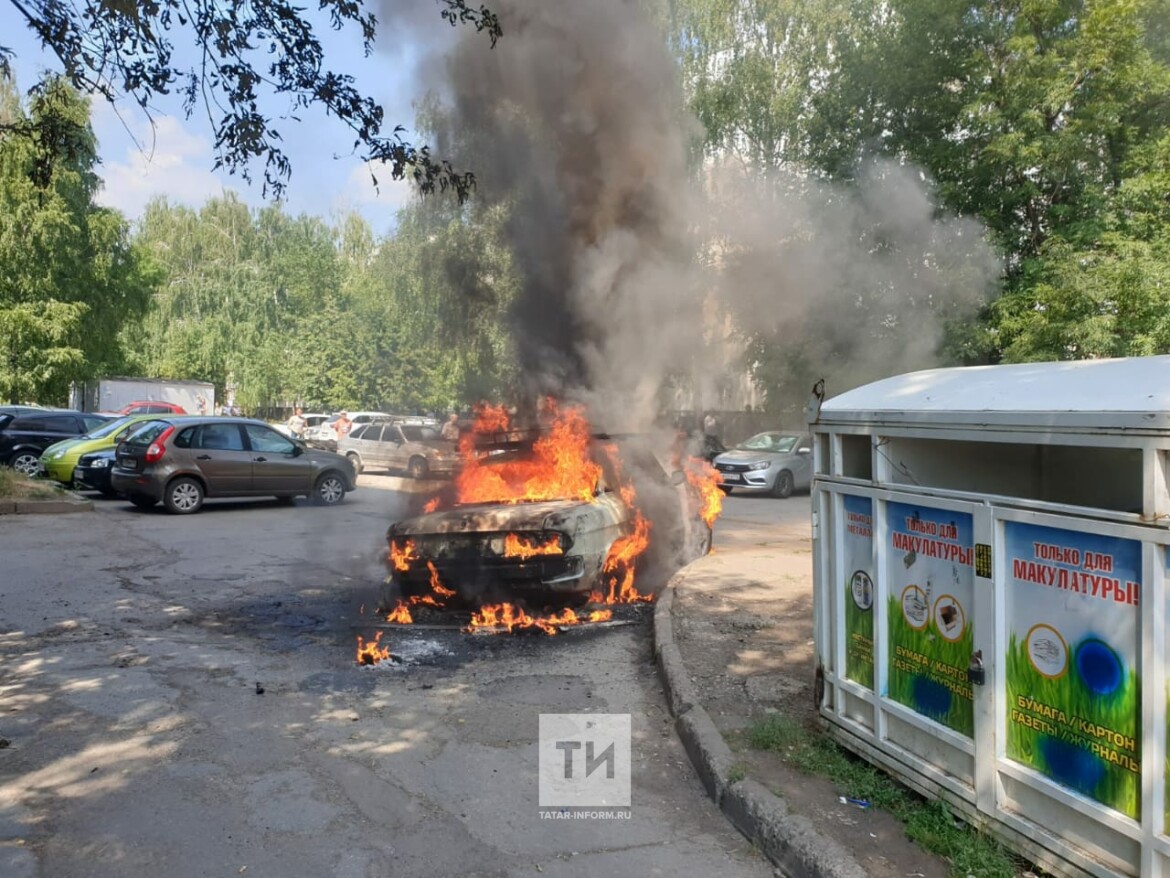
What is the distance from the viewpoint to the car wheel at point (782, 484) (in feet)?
58.3

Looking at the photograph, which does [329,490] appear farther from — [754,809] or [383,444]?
[754,809]

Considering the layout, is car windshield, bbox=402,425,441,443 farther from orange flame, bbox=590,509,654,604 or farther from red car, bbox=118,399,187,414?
orange flame, bbox=590,509,654,604

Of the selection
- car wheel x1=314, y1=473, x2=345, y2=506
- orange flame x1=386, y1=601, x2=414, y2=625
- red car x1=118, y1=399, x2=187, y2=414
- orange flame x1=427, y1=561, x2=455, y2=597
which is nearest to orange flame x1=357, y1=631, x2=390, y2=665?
orange flame x1=386, y1=601, x2=414, y2=625

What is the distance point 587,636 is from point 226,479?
360 inches

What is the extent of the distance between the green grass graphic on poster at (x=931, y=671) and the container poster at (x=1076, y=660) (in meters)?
0.23

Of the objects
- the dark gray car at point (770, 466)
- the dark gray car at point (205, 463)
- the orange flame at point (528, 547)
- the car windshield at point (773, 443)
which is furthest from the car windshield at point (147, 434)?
the car windshield at point (773, 443)

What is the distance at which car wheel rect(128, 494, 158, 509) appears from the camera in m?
13.0

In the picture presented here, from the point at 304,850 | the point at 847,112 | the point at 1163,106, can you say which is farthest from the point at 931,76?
the point at 304,850

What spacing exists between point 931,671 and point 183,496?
491 inches

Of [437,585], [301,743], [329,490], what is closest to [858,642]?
[301,743]

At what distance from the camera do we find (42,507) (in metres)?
12.5

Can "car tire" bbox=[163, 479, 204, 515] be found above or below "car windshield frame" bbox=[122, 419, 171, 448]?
below

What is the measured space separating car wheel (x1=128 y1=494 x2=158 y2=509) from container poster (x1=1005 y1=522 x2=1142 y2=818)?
1296 cm

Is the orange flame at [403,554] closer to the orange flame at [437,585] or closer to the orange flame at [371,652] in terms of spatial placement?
the orange flame at [437,585]
